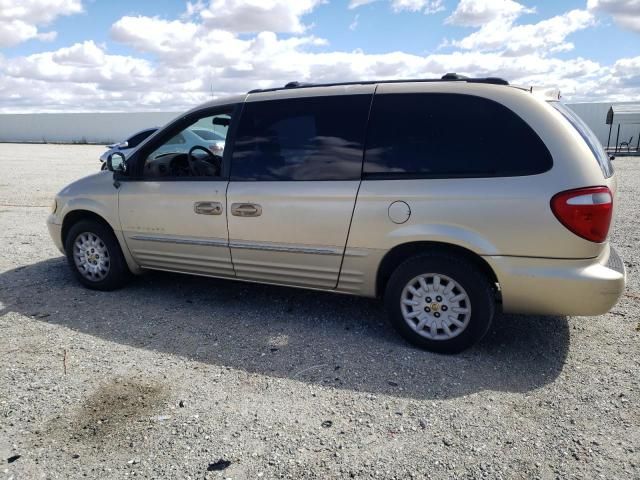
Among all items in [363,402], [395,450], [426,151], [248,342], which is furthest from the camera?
[248,342]

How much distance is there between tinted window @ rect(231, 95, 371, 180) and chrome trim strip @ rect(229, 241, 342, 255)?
54cm

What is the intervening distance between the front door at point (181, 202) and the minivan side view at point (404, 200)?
0.05ft

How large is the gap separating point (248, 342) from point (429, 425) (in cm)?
160

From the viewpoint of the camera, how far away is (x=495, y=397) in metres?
3.12

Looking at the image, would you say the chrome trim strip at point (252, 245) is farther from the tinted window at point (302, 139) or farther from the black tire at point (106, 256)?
the tinted window at point (302, 139)

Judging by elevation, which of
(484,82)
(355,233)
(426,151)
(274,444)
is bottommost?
(274,444)

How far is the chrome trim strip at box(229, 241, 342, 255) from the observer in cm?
385

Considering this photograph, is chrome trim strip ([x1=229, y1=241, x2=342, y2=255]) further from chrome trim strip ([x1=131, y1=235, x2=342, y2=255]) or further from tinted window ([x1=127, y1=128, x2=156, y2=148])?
tinted window ([x1=127, y1=128, x2=156, y2=148])

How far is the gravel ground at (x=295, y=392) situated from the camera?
257cm

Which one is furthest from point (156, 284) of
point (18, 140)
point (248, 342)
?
point (18, 140)

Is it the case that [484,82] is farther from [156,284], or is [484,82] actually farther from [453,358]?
[156,284]

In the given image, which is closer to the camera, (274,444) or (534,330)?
(274,444)

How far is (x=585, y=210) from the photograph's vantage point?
3.12 meters

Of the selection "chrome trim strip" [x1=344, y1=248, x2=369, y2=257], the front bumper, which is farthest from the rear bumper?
the front bumper
